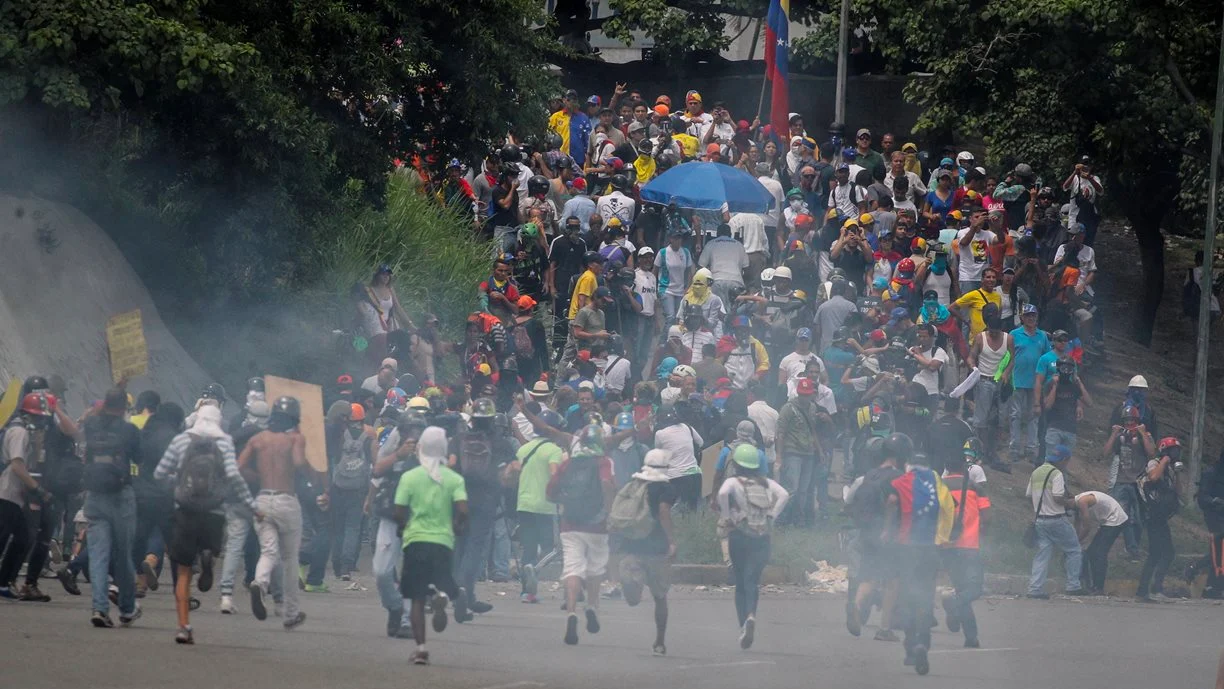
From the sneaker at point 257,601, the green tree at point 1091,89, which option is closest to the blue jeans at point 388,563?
the sneaker at point 257,601

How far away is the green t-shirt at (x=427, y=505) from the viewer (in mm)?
12094

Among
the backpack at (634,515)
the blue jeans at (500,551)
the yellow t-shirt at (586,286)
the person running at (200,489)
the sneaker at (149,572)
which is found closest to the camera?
the person running at (200,489)

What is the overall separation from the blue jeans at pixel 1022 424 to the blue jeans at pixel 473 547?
27.3ft

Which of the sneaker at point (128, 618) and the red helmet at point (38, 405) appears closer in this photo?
the sneaker at point (128, 618)

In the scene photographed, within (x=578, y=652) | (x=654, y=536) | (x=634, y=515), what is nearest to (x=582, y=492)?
(x=634, y=515)

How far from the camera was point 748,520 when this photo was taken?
1365 centimetres

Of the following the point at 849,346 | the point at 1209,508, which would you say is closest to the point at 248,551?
the point at 849,346

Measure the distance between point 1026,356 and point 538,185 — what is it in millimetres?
6444

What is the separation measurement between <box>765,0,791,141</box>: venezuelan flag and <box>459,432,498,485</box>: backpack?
12.5m

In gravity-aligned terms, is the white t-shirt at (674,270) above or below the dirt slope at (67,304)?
above

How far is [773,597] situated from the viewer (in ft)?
57.3

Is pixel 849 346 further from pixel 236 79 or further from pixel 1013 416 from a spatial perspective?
pixel 236 79

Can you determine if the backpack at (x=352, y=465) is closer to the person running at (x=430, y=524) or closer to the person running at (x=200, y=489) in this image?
the person running at (x=200, y=489)

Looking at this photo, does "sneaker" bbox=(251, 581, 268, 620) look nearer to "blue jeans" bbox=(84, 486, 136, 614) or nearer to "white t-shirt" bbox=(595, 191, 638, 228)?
"blue jeans" bbox=(84, 486, 136, 614)
